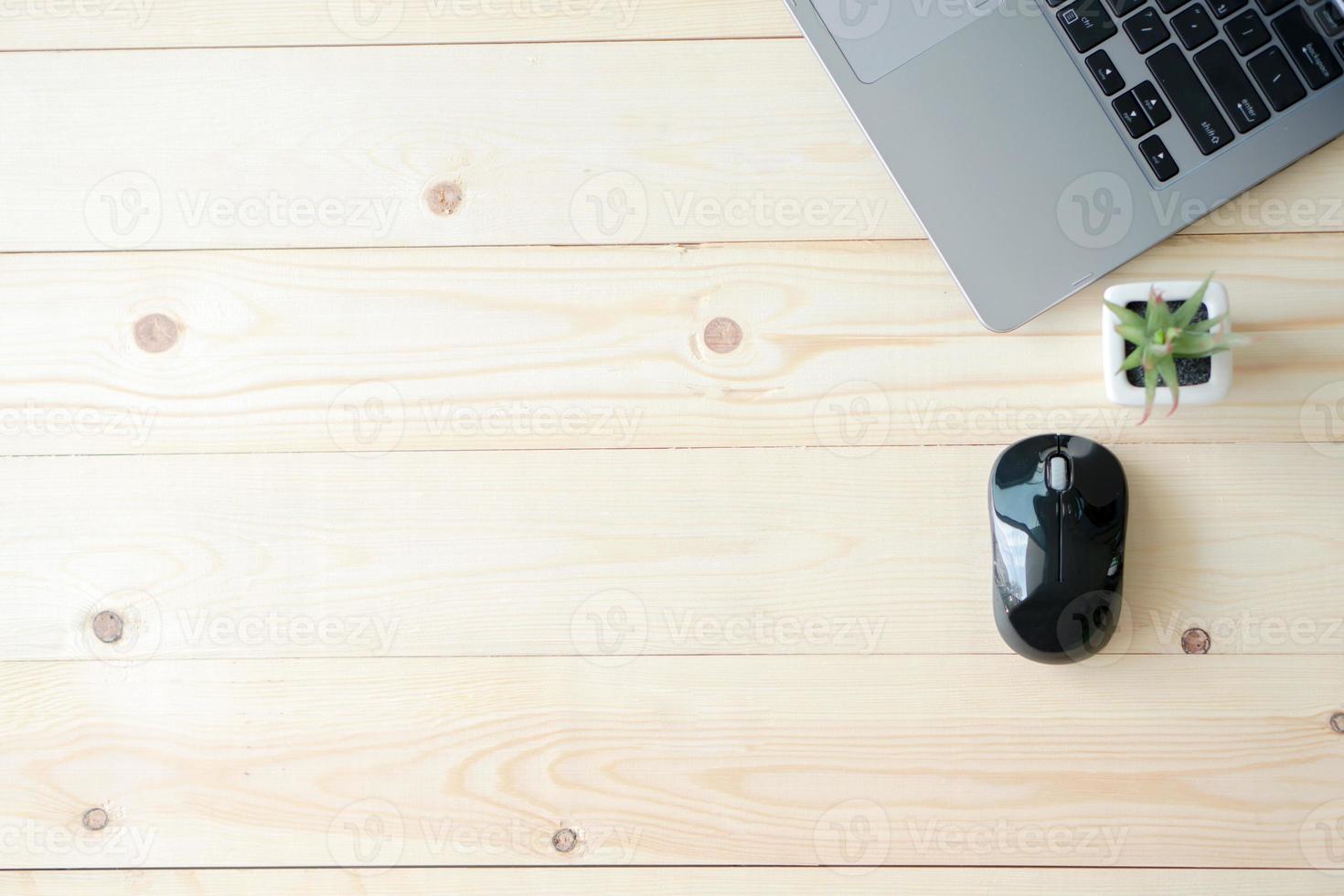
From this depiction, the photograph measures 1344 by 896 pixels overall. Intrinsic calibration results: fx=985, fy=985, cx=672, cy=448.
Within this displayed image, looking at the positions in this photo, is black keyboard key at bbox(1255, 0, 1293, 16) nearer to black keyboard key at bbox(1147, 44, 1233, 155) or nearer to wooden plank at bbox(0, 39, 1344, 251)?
black keyboard key at bbox(1147, 44, 1233, 155)

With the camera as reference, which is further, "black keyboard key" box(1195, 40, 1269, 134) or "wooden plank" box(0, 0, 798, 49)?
"wooden plank" box(0, 0, 798, 49)

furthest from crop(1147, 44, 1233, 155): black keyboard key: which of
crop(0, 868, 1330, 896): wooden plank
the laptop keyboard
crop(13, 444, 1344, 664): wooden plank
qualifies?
crop(0, 868, 1330, 896): wooden plank

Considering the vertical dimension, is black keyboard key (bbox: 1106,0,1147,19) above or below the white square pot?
above

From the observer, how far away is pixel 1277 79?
69 centimetres

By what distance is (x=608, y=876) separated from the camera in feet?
2.49

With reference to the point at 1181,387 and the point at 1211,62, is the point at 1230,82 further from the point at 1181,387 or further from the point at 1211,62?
the point at 1181,387

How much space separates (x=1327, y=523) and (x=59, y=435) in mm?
996

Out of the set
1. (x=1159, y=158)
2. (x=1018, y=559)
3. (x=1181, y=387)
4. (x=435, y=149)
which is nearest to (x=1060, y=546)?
(x=1018, y=559)

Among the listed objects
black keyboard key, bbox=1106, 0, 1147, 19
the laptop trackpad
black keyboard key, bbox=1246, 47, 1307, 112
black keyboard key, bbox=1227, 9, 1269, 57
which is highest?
the laptop trackpad

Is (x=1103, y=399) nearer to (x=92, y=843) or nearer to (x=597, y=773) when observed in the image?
(x=597, y=773)

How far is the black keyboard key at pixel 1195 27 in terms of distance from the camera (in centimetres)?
69

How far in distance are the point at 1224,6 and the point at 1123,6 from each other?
7 centimetres

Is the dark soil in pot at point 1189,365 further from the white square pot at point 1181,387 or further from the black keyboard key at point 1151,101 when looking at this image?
the black keyboard key at point 1151,101

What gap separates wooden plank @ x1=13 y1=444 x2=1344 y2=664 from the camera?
2.48 feet
